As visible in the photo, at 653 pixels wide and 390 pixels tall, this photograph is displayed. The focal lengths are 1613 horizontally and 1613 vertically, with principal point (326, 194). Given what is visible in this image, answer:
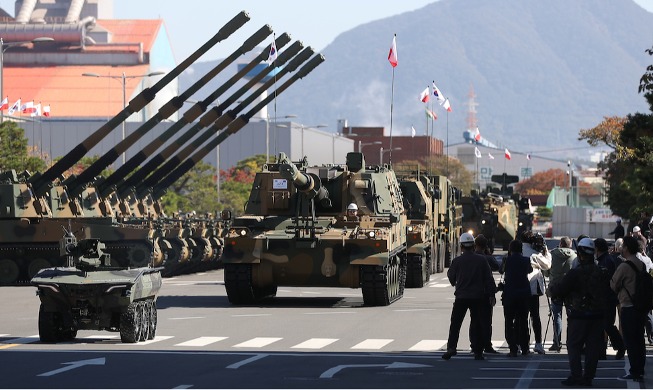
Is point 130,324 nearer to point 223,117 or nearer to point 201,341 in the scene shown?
point 201,341

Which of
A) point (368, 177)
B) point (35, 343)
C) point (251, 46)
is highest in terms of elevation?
point (251, 46)

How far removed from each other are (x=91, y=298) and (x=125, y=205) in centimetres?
2856

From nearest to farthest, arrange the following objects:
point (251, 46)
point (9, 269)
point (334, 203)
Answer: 1. point (334, 203)
2. point (9, 269)
3. point (251, 46)

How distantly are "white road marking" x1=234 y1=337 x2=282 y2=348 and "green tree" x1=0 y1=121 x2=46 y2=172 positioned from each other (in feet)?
126

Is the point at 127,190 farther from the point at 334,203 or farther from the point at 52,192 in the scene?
the point at 334,203

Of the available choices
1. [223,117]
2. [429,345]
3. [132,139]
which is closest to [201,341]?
[429,345]

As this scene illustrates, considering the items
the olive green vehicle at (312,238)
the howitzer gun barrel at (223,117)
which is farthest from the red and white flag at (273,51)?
the olive green vehicle at (312,238)

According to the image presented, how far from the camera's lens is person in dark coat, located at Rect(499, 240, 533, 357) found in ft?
72.7

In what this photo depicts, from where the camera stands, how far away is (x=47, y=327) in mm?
23406

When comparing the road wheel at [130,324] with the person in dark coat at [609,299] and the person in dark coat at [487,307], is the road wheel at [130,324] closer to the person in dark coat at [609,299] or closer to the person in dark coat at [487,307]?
the person in dark coat at [487,307]

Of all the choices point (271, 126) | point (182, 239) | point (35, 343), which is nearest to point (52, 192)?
point (182, 239)

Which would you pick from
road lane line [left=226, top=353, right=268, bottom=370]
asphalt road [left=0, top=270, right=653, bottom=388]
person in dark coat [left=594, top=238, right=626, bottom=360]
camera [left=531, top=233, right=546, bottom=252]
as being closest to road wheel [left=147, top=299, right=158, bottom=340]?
asphalt road [left=0, top=270, right=653, bottom=388]

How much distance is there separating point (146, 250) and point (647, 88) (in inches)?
574

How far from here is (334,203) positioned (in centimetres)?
3528
